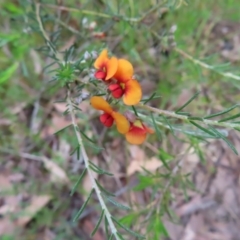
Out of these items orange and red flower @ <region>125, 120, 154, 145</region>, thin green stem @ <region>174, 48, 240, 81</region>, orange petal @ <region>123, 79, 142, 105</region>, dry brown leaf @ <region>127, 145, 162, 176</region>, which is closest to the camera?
orange petal @ <region>123, 79, 142, 105</region>

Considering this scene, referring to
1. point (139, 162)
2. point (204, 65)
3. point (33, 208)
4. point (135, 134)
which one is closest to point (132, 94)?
point (135, 134)

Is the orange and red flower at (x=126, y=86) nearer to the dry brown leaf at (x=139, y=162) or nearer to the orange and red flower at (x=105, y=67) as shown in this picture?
the orange and red flower at (x=105, y=67)

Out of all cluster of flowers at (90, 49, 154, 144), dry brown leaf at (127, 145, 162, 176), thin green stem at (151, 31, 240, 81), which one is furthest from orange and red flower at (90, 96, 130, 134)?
dry brown leaf at (127, 145, 162, 176)

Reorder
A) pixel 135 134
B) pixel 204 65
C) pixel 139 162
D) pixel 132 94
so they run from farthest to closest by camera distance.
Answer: pixel 139 162 < pixel 204 65 < pixel 135 134 < pixel 132 94

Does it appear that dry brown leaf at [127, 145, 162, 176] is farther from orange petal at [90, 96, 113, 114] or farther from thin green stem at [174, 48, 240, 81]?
orange petal at [90, 96, 113, 114]

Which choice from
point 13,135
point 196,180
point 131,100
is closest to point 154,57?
point 196,180

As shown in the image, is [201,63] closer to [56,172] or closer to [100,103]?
[100,103]

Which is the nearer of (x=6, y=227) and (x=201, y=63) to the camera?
(x=201, y=63)
